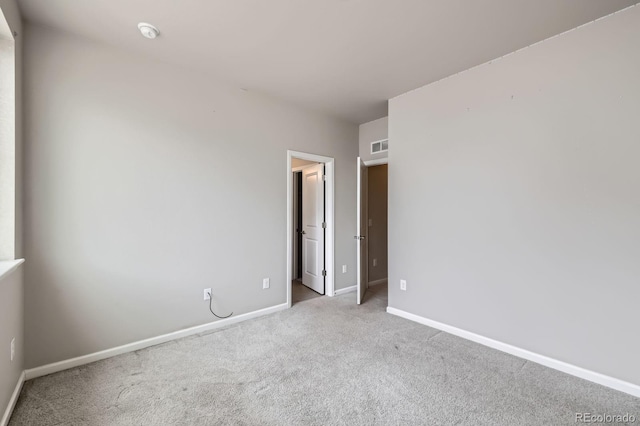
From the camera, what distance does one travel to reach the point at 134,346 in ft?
8.03

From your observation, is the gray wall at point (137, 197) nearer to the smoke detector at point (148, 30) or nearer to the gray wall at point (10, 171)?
the gray wall at point (10, 171)

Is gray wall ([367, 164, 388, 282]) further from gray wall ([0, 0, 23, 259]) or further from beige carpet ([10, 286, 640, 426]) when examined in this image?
gray wall ([0, 0, 23, 259])

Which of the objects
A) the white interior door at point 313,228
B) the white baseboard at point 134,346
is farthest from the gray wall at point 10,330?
the white interior door at point 313,228

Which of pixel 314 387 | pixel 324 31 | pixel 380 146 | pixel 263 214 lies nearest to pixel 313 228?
pixel 263 214

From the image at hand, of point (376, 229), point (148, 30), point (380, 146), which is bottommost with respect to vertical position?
point (376, 229)

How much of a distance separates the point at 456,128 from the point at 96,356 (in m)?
3.88

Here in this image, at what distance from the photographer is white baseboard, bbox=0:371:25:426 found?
1583 mm

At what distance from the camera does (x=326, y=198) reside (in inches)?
161

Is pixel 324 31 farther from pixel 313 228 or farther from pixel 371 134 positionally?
pixel 313 228

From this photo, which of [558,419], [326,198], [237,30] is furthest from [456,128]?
[558,419]

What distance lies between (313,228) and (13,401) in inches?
132

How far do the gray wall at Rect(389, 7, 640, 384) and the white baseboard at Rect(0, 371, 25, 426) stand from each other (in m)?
3.28

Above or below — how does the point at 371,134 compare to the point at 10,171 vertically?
above

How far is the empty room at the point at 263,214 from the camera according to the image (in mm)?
1856
